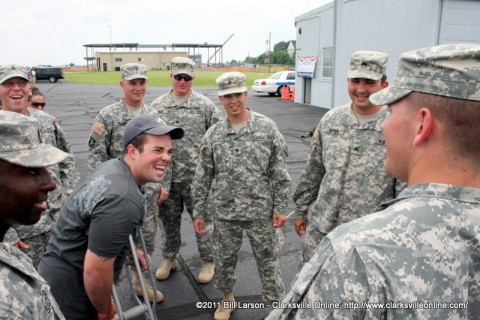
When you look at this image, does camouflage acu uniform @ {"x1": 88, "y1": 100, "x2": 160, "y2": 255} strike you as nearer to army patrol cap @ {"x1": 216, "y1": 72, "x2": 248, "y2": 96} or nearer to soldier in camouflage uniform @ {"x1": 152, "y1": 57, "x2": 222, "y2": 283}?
soldier in camouflage uniform @ {"x1": 152, "y1": 57, "x2": 222, "y2": 283}

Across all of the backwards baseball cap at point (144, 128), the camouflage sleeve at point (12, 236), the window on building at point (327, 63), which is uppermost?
the window on building at point (327, 63)

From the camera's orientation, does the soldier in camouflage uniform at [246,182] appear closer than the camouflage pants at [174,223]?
Yes

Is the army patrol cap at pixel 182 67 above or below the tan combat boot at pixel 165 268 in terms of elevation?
above

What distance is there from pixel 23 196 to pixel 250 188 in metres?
2.09

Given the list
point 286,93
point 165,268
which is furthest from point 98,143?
point 286,93

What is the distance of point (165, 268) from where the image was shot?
400cm

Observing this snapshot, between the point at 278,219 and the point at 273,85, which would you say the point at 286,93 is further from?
the point at 278,219

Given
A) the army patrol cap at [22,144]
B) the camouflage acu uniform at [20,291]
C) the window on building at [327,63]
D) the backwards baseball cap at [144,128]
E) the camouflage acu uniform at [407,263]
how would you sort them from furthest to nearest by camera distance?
1. the window on building at [327,63]
2. the backwards baseball cap at [144,128]
3. the army patrol cap at [22,144]
4. the camouflage acu uniform at [20,291]
5. the camouflage acu uniform at [407,263]

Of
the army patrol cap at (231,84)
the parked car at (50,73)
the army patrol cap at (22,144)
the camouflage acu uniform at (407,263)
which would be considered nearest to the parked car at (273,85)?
the army patrol cap at (231,84)

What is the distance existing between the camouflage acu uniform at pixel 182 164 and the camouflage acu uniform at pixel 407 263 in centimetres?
319

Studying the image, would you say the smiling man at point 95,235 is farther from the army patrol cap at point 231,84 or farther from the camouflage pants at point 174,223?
the camouflage pants at point 174,223

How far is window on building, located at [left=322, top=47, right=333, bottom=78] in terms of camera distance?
1585 centimetres

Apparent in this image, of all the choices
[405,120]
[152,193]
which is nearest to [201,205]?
[152,193]

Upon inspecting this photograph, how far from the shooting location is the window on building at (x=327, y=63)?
1585 cm
